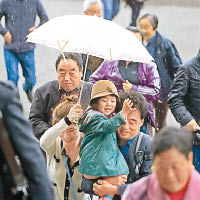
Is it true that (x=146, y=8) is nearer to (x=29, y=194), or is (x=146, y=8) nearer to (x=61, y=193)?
(x=61, y=193)

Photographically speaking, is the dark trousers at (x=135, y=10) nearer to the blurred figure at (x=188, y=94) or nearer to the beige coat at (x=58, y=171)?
the blurred figure at (x=188, y=94)

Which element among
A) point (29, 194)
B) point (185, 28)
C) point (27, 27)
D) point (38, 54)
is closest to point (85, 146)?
point (29, 194)

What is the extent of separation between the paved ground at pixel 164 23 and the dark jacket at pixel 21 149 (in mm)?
8200

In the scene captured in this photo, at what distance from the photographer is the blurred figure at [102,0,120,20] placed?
40.2ft

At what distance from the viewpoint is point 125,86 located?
284 inches

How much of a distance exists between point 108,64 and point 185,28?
32.6ft

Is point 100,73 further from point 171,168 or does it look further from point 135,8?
point 135,8

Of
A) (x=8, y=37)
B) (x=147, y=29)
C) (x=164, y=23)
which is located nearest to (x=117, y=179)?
(x=147, y=29)

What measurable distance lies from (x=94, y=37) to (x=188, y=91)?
1380mm

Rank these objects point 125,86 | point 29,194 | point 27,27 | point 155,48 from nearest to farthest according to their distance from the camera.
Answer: point 29,194 < point 125,86 < point 155,48 < point 27,27

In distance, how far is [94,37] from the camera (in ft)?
19.4

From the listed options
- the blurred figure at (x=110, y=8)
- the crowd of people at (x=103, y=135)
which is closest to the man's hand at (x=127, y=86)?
the crowd of people at (x=103, y=135)

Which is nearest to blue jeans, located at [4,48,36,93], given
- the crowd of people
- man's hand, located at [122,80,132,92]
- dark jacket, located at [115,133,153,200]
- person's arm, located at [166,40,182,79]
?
the crowd of people

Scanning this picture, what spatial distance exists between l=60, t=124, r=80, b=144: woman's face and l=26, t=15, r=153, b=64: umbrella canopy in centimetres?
Result: 66
